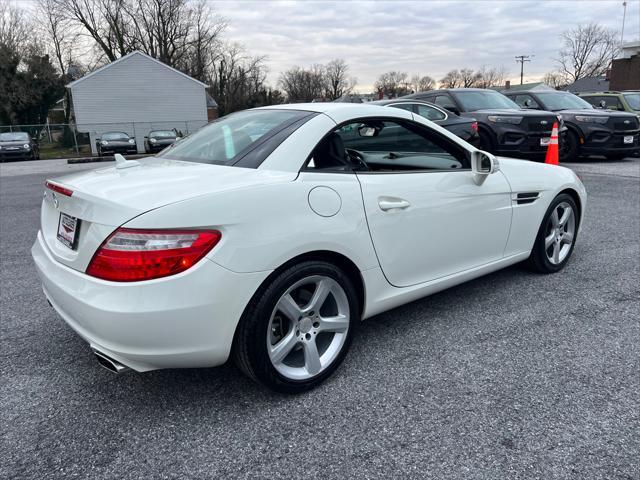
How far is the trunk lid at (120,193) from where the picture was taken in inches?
81.8

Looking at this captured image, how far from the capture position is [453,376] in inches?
103

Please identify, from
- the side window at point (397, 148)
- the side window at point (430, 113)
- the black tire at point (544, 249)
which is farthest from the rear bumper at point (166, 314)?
the side window at point (430, 113)

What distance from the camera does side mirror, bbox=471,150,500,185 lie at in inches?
126

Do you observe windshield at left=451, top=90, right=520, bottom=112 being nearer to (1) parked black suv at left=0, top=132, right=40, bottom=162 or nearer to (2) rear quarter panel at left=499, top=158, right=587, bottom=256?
(2) rear quarter panel at left=499, top=158, right=587, bottom=256

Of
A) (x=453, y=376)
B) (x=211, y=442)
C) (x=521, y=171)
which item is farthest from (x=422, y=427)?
(x=521, y=171)

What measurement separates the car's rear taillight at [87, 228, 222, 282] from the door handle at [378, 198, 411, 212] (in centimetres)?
107

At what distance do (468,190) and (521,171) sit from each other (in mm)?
797

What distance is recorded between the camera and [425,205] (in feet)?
9.50

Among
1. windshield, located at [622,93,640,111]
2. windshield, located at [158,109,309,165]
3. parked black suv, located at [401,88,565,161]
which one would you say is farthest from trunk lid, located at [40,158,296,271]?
windshield, located at [622,93,640,111]

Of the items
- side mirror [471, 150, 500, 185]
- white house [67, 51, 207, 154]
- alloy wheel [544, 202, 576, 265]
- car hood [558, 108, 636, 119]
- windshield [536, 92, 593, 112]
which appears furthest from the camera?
white house [67, 51, 207, 154]

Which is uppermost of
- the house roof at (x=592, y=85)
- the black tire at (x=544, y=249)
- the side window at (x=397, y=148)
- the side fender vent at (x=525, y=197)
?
the house roof at (x=592, y=85)

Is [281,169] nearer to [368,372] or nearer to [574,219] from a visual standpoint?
[368,372]

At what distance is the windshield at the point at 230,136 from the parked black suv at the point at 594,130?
34.6 feet

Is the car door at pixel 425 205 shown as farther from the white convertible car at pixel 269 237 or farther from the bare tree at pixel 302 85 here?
the bare tree at pixel 302 85
